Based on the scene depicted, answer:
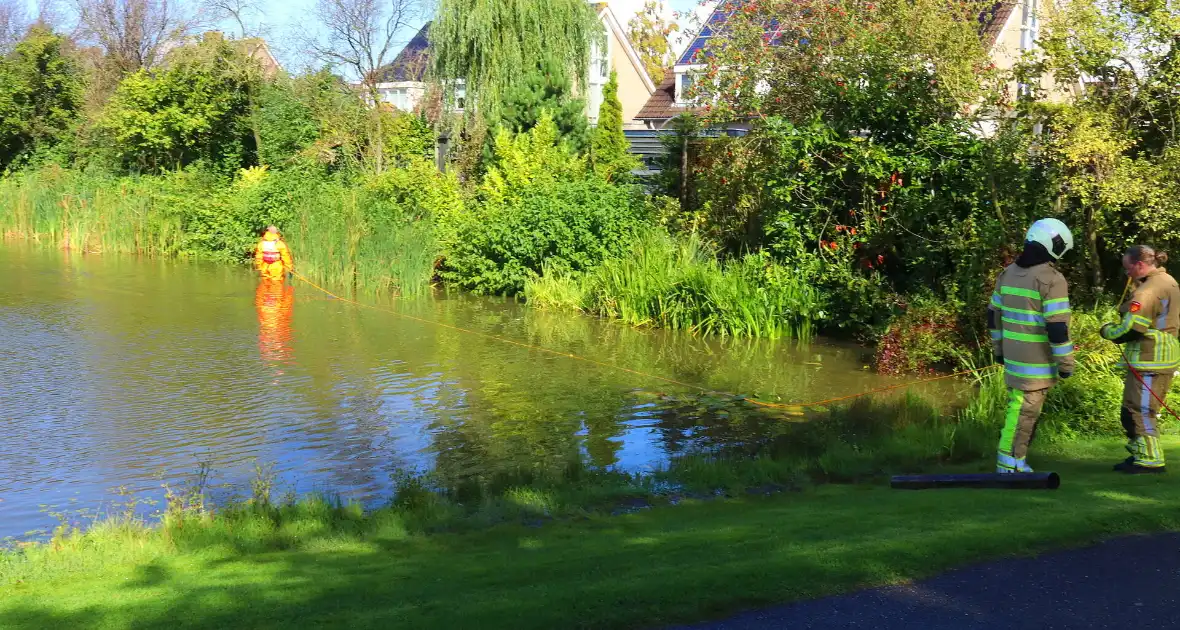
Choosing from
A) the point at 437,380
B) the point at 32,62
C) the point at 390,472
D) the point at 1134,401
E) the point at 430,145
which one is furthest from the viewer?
the point at 32,62

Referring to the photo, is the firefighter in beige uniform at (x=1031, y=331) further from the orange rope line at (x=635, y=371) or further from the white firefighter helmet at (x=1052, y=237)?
the orange rope line at (x=635, y=371)

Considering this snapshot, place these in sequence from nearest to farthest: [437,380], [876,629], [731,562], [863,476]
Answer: [876,629] < [731,562] < [863,476] < [437,380]

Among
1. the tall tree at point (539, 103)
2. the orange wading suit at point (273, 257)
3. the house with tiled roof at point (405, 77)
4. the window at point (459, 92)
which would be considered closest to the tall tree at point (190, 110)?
the house with tiled roof at point (405, 77)

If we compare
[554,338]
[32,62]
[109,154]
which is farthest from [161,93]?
[554,338]

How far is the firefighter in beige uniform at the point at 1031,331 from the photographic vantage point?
8.38 m

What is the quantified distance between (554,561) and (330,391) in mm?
8607

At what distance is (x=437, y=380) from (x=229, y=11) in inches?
1036

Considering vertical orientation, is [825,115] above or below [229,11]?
below

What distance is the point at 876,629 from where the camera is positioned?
17.9 feet

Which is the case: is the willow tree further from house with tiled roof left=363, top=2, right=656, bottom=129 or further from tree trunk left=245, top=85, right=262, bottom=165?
tree trunk left=245, top=85, right=262, bottom=165

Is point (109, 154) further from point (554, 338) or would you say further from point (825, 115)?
point (825, 115)

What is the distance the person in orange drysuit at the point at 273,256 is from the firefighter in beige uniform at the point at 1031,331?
18.5 metres

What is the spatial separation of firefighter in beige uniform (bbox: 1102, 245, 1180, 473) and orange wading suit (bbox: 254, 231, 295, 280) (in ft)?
61.7

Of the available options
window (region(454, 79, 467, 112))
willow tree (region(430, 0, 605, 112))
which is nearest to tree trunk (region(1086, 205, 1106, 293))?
willow tree (region(430, 0, 605, 112))
